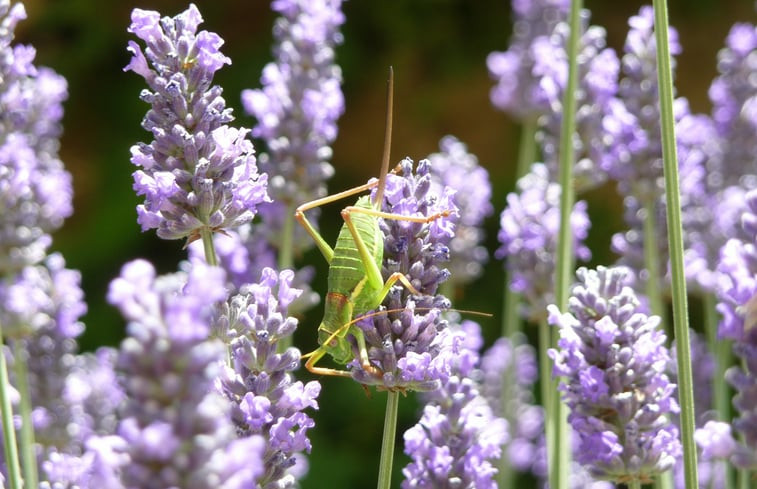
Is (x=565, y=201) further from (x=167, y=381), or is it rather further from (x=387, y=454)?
(x=167, y=381)

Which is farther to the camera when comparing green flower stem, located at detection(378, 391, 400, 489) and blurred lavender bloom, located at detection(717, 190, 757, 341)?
blurred lavender bloom, located at detection(717, 190, 757, 341)

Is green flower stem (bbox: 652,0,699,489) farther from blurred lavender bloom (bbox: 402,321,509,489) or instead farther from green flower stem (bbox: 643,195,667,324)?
green flower stem (bbox: 643,195,667,324)

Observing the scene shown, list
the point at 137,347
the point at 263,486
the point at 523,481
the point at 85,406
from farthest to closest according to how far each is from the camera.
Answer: the point at 523,481 < the point at 85,406 < the point at 263,486 < the point at 137,347

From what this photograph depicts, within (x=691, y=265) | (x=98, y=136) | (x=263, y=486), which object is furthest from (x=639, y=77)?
(x=98, y=136)

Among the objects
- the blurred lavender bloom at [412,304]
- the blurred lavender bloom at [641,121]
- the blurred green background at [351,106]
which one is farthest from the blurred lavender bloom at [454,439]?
the blurred green background at [351,106]

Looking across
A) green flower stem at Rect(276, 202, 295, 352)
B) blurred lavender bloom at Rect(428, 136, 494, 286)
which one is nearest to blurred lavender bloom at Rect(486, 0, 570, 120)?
blurred lavender bloom at Rect(428, 136, 494, 286)

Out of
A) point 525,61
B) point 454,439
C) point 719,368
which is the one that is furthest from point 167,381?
point 525,61

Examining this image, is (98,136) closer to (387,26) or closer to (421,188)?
(387,26)
